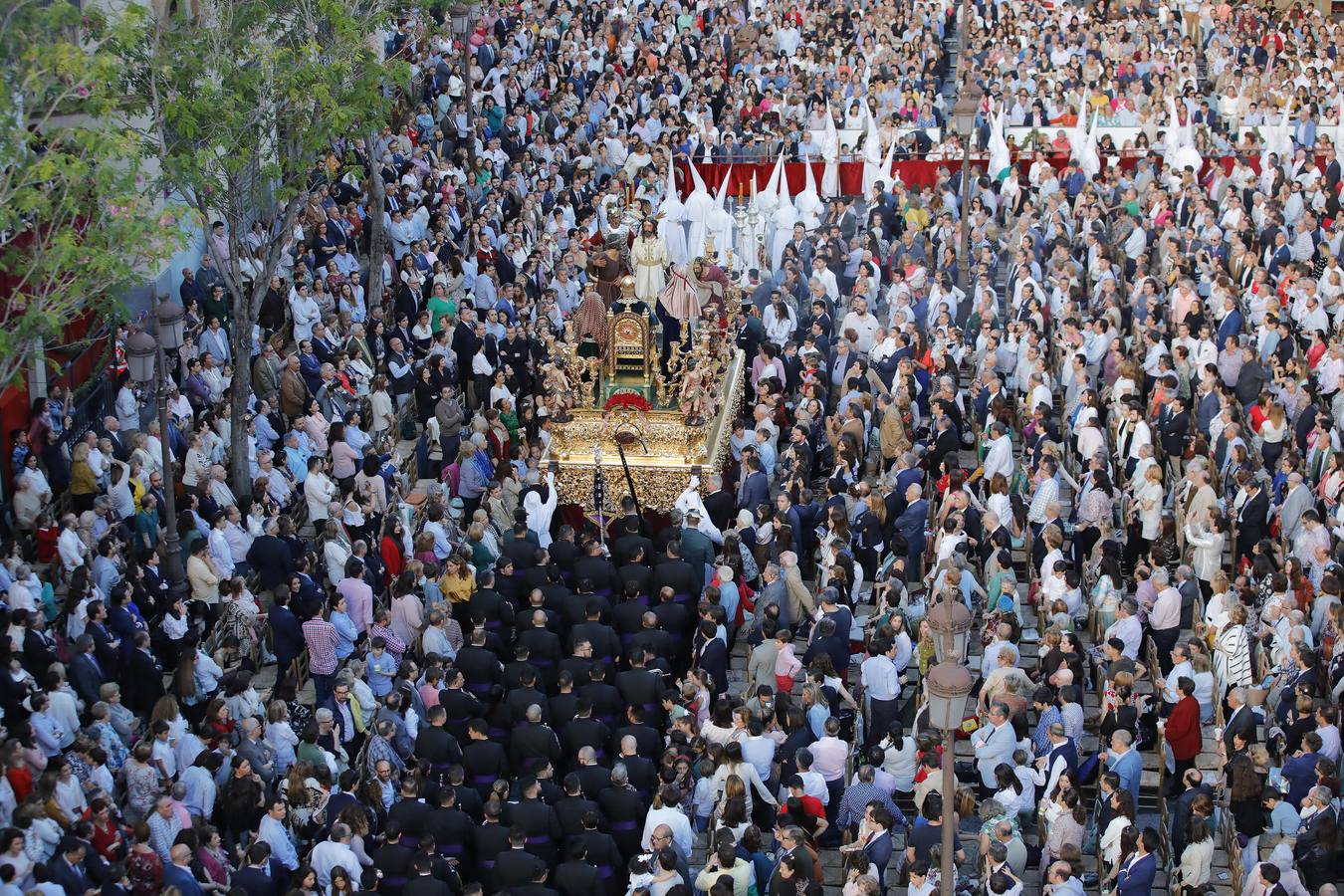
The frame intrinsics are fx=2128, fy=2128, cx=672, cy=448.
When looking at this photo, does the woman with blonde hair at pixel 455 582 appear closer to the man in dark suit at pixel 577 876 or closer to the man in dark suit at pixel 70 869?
the man in dark suit at pixel 577 876

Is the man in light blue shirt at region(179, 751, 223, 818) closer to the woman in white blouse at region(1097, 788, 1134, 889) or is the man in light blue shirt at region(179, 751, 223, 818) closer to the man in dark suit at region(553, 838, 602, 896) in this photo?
the man in dark suit at region(553, 838, 602, 896)

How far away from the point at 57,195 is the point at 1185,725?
1210 centimetres

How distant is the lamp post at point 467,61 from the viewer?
3525 centimetres

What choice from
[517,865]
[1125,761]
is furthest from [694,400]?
[517,865]

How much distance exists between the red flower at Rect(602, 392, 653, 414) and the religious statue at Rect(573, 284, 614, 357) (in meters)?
0.74

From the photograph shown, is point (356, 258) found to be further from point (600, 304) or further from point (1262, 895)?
point (1262, 895)

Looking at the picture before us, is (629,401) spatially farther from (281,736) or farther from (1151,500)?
(281,736)

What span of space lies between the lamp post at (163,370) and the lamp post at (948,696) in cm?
914

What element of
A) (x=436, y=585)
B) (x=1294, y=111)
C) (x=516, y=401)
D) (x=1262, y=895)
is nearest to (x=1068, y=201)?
(x=1294, y=111)

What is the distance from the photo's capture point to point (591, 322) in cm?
2552

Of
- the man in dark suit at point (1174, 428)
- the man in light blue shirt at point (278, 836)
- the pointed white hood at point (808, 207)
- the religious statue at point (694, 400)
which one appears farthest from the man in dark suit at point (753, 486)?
the pointed white hood at point (808, 207)

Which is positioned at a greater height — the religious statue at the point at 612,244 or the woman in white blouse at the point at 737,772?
the religious statue at the point at 612,244

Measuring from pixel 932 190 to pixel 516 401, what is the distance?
A: 10152mm

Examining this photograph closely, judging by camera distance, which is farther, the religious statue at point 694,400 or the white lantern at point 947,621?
the religious statue at point 694,400
